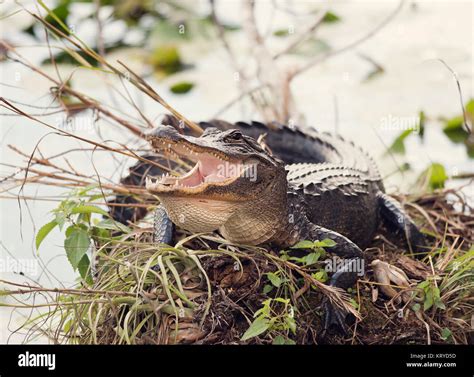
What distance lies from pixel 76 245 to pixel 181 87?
11.4ft

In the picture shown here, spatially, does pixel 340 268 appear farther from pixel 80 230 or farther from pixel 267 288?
pixel 80 230

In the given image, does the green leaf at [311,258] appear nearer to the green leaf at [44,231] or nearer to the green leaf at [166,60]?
the green leaf at [44,231]

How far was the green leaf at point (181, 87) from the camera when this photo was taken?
249 inches

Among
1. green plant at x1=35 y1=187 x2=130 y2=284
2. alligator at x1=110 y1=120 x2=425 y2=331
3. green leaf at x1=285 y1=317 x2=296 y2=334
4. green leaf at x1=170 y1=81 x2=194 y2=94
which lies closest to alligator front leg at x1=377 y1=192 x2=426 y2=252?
alligator at x1=110 y1=120 x2=425 y2=331

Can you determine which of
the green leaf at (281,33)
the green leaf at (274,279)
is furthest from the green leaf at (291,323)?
the green leaf at (281,33)

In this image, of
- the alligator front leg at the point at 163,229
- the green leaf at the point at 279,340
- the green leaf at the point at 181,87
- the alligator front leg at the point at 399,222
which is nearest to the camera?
the green leaf at the point at 279,340

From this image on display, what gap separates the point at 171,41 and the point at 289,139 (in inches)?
134

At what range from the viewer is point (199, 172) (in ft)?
9.10

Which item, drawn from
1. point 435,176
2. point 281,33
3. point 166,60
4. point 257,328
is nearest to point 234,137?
point 257,328

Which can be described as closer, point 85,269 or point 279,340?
point 279,340

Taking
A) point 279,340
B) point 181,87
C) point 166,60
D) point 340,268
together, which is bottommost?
point 279,340

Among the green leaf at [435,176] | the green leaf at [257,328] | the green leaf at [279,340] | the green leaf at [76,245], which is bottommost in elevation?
the green leaf at [279,340]

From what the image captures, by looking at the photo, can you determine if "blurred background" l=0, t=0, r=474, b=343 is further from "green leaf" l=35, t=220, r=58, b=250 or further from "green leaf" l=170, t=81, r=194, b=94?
"green leaf" l=35, t=220, r=58, b=250
